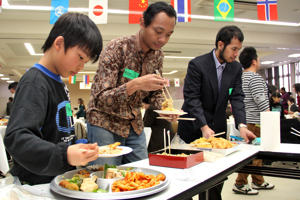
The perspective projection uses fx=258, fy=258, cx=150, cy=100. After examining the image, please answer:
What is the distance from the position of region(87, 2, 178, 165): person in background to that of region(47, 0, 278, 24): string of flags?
2534 mm

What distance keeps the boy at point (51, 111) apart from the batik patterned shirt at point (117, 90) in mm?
322

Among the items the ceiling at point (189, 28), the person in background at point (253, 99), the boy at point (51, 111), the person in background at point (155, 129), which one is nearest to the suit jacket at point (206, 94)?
the person in background at point (253, 99)

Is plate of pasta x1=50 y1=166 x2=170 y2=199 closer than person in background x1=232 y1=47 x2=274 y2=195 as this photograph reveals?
Yes

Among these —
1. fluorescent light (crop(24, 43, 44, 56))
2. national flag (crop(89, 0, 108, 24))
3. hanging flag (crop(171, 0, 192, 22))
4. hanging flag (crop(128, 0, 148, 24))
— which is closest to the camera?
national flag (crop(89, 0, 108, 24))

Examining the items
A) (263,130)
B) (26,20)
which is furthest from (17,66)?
(263,130)

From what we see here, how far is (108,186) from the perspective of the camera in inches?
→ 35.5

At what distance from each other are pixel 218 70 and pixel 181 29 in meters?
6.93

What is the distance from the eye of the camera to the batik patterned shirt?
1436 mm

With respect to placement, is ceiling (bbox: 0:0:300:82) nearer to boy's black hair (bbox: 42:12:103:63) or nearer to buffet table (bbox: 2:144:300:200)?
buffet table (bbox: 2:144:300:200)

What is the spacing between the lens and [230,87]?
2.19 m

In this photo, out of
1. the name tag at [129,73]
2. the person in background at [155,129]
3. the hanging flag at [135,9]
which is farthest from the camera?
the hanging flag at [135,9]

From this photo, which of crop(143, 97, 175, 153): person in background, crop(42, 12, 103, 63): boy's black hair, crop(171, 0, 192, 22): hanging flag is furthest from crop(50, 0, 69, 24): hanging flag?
crop(42, 12, 103, 63): boy's black hair

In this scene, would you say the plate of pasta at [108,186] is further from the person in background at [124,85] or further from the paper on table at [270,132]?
the paper on table at [270,132]

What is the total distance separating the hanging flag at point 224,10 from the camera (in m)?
4.37
